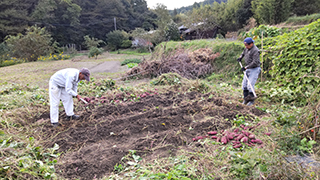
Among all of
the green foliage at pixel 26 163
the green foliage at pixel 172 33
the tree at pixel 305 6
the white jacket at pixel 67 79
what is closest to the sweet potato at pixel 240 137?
the green foliage at pixel 26 163

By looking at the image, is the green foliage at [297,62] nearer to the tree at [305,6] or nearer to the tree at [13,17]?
the tree at [305,6]

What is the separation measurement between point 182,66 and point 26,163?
8080mm

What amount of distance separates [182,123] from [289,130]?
2078 mm

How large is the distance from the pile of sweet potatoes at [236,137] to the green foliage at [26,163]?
2522 mm

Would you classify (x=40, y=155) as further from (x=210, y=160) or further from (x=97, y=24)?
(x=97, y=24)

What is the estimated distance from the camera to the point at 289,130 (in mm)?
3496

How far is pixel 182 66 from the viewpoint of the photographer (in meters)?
9.86

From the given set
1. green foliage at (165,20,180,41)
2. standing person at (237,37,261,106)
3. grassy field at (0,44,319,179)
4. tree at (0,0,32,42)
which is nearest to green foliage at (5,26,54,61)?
tree at (0,0,32,42)

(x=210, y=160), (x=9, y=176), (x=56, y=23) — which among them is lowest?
(x=210, y=160)

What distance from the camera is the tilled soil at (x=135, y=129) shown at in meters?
3.22

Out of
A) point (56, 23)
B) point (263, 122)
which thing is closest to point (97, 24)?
point (56, 23)

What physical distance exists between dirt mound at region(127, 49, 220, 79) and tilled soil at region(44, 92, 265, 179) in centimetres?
384

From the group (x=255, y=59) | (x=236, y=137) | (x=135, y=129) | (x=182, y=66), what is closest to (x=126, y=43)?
(x=182, y=66)

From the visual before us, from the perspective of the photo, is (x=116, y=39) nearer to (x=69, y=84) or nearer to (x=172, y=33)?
(x=172, y=33)
